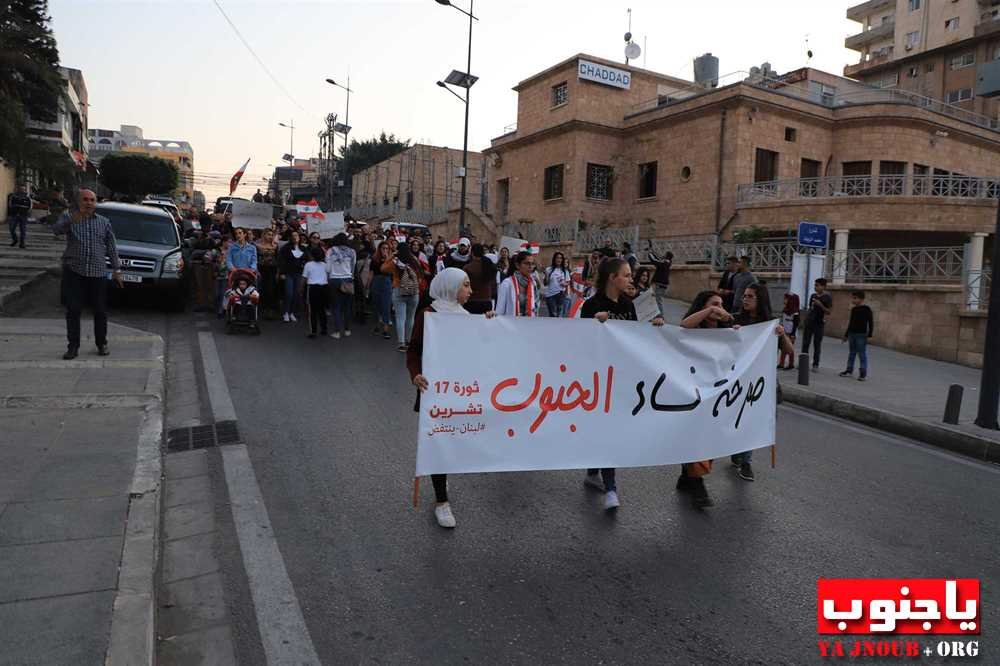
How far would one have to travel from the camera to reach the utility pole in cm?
838

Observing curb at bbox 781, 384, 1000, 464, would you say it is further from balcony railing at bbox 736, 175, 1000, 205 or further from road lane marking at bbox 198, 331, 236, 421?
balcony railing at bbox 736, 175, 1000, 205

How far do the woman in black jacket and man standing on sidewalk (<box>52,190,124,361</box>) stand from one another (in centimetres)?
509

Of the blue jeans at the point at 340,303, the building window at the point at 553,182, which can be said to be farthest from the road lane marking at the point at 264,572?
the building window at the point at 553,182

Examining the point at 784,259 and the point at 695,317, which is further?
the point at 784,259

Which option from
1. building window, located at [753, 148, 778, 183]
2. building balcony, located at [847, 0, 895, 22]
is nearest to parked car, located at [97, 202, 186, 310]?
building window, located at [753, 148, 778, 183]

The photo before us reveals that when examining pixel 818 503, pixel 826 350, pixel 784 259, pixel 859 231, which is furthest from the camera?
pixel 859 231

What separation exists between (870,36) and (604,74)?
47238 mm

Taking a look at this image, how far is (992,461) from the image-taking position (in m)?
7.50

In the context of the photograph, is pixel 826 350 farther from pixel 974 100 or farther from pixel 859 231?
pixel 974 100

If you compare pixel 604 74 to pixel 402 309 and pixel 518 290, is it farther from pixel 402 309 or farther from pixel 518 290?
pixel 402 309

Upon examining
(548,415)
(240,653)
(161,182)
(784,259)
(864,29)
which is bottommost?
(240,653)

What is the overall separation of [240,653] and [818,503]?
14.1ft

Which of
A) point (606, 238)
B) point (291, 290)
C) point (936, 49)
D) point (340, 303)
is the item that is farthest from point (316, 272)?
point (936, 49)

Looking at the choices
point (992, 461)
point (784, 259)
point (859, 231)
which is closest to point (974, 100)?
point (859, 231)
